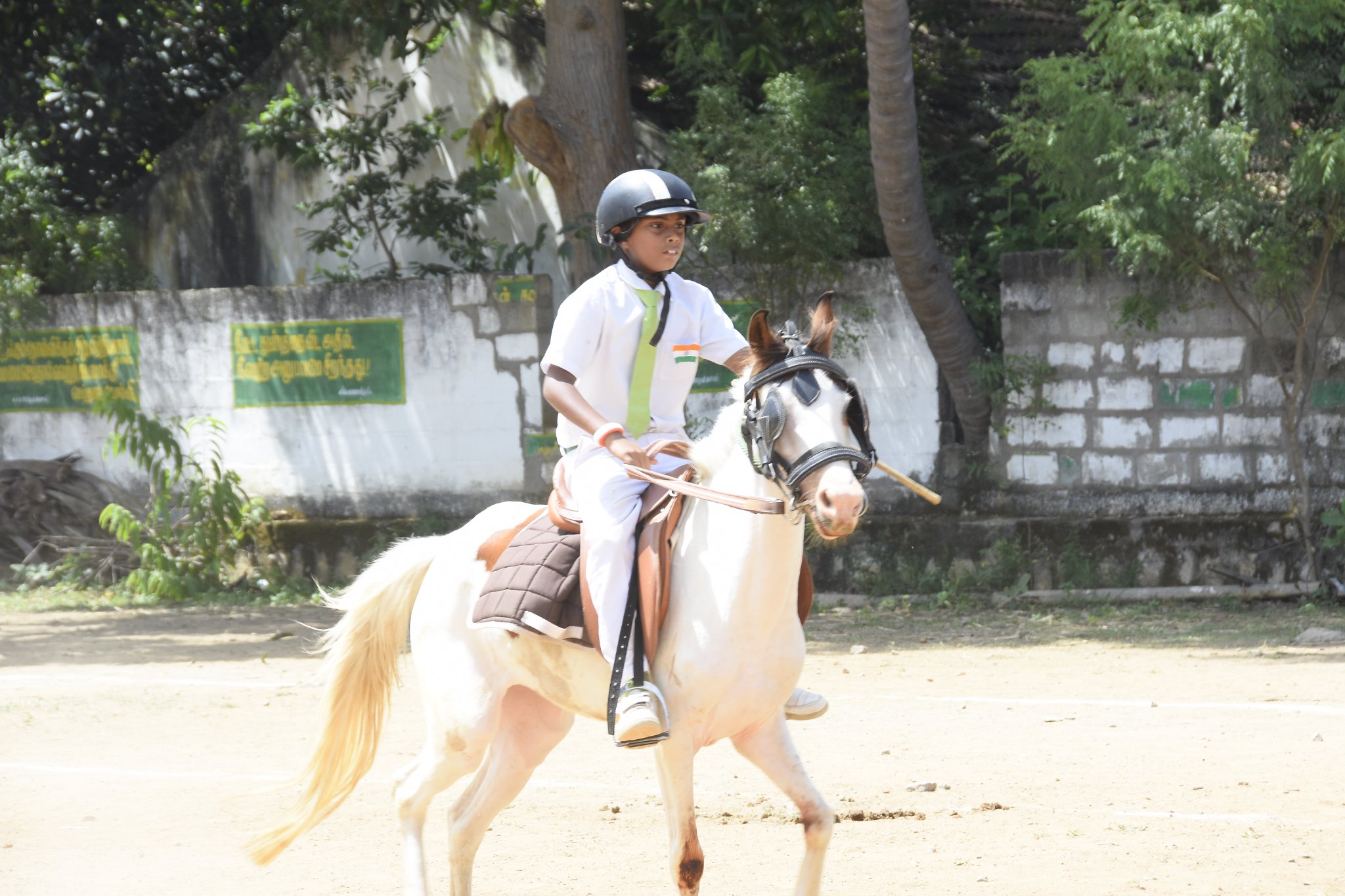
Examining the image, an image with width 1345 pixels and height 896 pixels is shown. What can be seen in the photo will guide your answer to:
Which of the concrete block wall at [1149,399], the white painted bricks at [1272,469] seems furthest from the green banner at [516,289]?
the white painted bricks at [1272,469]

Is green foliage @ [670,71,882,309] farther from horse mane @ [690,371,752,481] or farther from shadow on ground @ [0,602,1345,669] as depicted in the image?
horse mane @ [690,371,752,481]

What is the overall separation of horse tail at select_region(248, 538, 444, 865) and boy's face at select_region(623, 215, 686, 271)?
1.35 m

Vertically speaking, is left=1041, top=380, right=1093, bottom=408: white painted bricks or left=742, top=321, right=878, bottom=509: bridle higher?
left=742, top=321, right=878, bottom=509: bridle

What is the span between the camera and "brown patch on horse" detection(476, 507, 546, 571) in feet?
15.6

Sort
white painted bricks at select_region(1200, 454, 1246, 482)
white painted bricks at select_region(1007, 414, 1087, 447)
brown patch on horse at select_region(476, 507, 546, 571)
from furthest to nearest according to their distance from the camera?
white painted bricks at select_region(1007, 414, 1087, 447) → white painted bricks at select_region(1200, 454, 1246, 482) → brown patch on horse at select_region(476, 507, 546, 571)

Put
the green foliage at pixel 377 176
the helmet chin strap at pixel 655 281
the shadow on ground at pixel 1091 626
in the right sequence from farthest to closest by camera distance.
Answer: the green foliage at pixel 377 176
the shadow on ground at pixel 1091 626
the helmet chin strap at pixel 655 281

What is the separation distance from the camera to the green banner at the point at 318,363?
12984 millimetres

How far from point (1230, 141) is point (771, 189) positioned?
11.0ft

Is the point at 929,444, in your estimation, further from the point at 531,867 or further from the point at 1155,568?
the point at 531,867

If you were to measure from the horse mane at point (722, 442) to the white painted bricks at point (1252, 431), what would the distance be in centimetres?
760

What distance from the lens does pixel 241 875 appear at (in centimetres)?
520

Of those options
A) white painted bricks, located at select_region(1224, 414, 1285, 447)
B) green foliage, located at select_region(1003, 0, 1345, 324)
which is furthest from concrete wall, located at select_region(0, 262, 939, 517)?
white painted bricks, located at select_region(1224, 414, 1285, 447)

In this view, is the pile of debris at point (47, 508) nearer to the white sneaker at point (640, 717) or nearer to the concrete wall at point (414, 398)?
the concrete wall at point (414, 398)

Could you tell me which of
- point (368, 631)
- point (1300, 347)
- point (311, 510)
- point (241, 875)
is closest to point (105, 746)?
point (241, 875)
